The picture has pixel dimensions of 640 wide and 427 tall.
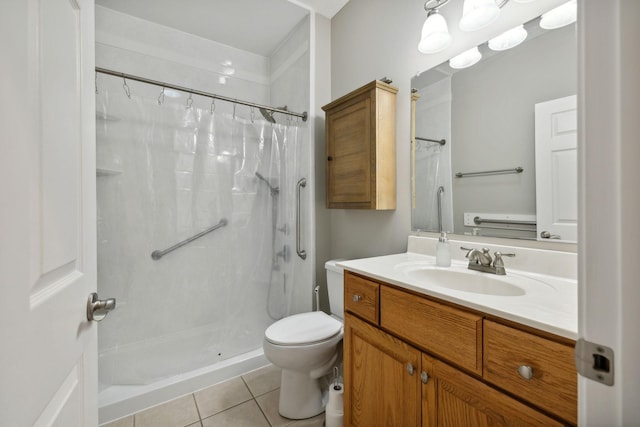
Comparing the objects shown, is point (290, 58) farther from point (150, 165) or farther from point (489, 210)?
point (489, 210)

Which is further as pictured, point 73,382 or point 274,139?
point 274,139

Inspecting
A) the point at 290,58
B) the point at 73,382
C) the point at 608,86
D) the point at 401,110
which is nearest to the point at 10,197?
the point at 73,382

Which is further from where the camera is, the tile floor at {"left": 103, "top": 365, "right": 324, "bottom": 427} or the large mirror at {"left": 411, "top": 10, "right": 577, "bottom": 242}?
the tile floor at {"left": 103, "top": 365, "right": 324, "bottom": 427}

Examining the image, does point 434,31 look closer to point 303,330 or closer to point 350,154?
point 350,154

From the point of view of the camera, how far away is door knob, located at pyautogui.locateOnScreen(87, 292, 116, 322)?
2.12 feet

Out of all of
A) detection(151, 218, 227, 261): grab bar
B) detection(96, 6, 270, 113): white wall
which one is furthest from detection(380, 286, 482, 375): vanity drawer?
detection(96, 6, 270, 113): white wall

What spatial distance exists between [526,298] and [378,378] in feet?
1.91

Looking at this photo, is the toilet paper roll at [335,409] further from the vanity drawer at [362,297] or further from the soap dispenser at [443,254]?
the soap dispenser at [443,254]

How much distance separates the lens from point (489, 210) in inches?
46.2

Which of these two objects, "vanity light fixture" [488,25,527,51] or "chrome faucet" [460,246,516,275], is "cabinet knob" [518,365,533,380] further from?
"vanity light fixture" [488,25,527,51]

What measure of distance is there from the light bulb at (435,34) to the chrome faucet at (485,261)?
38.1 inches

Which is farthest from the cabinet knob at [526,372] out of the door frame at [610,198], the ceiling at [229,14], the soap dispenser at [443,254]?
the ceiling at [229,14]

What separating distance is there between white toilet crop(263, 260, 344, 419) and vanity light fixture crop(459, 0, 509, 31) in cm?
156

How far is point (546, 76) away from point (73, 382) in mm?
1688
